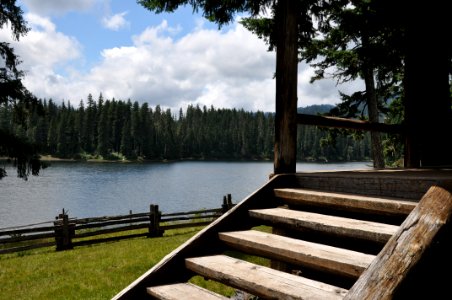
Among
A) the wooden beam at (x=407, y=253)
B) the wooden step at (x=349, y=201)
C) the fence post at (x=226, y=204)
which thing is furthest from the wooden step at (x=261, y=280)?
the fence post at (x=226, y=204)

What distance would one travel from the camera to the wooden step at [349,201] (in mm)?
3154

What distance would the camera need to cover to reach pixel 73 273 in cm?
1038

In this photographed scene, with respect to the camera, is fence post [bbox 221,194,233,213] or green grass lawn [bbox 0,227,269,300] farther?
fence post [bbox 221,194,233,213]

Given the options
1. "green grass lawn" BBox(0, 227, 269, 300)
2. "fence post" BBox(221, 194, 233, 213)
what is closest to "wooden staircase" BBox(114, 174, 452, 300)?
"green grass lawn" BBox(0, 227, 269, 300)

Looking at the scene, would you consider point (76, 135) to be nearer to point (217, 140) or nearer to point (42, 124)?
point (42, 124)

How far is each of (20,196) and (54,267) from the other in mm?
36247

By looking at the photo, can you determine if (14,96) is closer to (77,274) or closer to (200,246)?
(77,274)

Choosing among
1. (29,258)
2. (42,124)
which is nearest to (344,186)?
(29,258)

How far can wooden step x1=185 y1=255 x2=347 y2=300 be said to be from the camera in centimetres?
268

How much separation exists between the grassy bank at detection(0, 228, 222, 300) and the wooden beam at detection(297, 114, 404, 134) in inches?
218

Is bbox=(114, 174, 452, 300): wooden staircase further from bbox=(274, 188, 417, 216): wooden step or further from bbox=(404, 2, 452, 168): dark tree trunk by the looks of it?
bbox=(404, 2, 452, 168): dark tree trunk

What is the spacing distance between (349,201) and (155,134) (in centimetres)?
13007

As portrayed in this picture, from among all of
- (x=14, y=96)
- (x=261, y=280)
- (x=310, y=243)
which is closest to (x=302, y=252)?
(x=310, y=243)

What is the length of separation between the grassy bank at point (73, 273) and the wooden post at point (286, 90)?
513 centimetres
